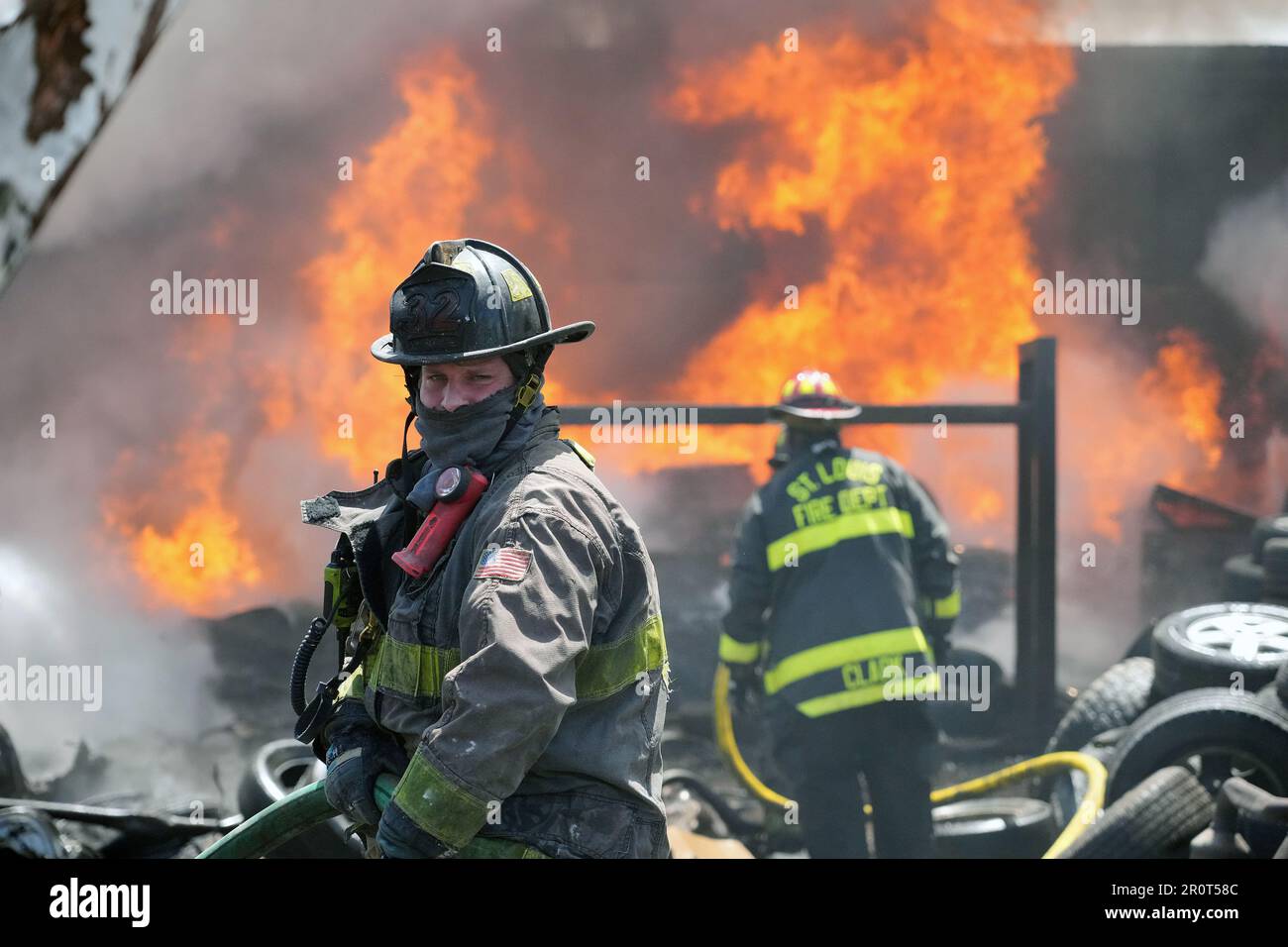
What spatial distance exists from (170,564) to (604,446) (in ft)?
12.7

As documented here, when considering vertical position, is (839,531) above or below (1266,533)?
above

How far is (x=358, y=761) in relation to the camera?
2.21m

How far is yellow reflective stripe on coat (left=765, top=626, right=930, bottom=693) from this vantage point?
4.70 m

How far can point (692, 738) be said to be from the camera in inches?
291

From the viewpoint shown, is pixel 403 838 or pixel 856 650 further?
pixel 856 650

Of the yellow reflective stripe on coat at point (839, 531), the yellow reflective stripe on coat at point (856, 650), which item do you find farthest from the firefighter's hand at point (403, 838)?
the yellow reflective stripe on coat at point (839, 531)

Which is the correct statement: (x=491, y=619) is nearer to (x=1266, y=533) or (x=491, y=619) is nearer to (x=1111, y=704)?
(x=1111, y=704)

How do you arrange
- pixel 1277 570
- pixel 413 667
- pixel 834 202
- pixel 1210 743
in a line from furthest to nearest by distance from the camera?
pixel 834 202
pixel 1277 570
pixel 1210 743
pixel 413 667

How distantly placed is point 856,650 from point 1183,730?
1.42m

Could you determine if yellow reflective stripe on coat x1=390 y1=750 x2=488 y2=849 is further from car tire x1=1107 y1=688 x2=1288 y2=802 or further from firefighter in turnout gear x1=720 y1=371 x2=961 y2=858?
car tire x1=1107 y1=688 x2=1288 y2=802

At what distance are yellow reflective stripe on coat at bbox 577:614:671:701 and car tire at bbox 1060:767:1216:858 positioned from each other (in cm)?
254

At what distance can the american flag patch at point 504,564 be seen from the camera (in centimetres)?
198

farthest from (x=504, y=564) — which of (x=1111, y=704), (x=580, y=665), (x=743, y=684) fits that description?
(x=1111, y=704)

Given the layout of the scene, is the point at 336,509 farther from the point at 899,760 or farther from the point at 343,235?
the point at 343,235
